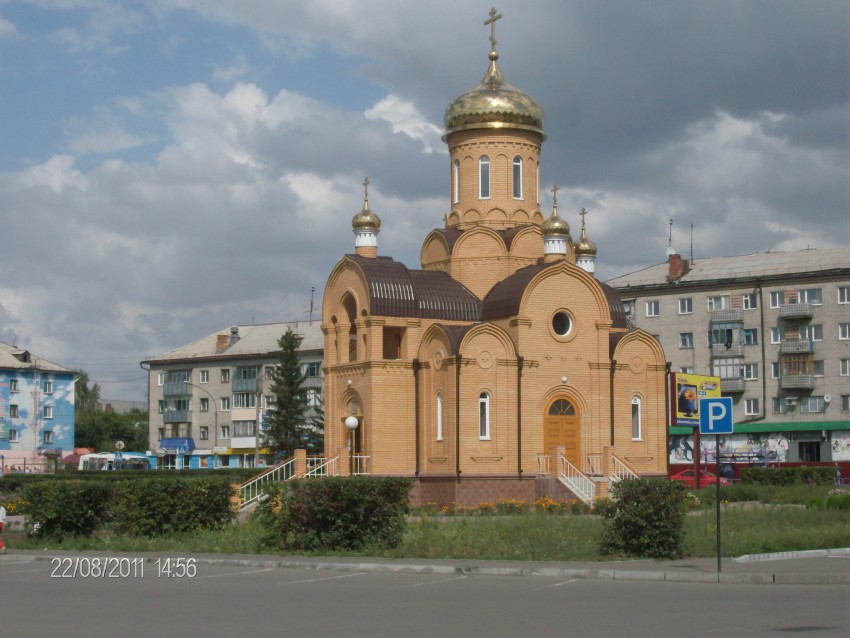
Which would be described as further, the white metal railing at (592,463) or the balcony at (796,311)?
the balcony at (796,311)

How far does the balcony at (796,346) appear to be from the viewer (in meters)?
60.7

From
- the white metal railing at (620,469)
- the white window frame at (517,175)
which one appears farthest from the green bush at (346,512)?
the white window frame at (517,175)

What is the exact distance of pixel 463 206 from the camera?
1473 inches

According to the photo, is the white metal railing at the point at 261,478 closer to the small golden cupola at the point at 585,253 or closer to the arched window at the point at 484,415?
the arched window at the point at 484,415

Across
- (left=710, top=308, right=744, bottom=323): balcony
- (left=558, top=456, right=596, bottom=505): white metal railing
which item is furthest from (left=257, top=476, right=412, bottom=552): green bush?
(left=710, top=308, right=744, bottom=323): balcony

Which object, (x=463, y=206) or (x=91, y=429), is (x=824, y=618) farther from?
(x=91, y=429)

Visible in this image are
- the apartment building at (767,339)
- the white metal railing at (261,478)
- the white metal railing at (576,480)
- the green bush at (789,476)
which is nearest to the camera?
the white metal railing at (576,480)

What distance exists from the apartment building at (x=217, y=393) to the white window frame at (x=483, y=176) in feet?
114

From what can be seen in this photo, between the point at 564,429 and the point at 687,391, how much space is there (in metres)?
10.4

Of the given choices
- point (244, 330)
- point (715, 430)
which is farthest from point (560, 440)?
point (244, 330)

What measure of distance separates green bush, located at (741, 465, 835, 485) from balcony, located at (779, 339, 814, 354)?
20074mm

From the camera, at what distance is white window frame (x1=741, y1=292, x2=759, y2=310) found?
63000mm

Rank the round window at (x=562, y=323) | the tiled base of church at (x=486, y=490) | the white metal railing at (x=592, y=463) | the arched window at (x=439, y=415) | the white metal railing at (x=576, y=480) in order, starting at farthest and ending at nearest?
the round window at (x=562, y=323) < the white metal railing at (x=592, y=463) < the arched window at (x=439, y=415) < the tiled base of church at (x=486, y=490) < the white metal railing at (x=576, y=480)

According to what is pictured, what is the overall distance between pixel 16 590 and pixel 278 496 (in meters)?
5.84
